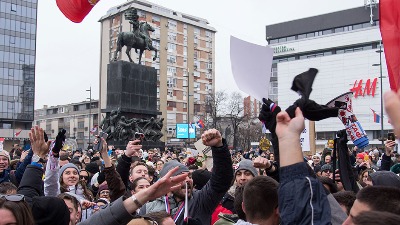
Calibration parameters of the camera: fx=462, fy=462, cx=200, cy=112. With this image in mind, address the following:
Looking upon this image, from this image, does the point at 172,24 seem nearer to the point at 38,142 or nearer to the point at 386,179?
the point at 38,142

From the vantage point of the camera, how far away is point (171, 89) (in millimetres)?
78375

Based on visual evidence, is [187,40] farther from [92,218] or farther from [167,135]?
[92,218]

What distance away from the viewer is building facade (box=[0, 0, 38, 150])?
73.1m

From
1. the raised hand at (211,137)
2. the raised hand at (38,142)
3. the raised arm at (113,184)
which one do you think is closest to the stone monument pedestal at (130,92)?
the raised arm at (113,184)

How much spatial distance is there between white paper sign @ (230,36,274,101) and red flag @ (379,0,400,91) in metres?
1.43

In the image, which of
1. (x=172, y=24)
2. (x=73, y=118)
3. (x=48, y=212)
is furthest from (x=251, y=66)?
(x=73, y=118)

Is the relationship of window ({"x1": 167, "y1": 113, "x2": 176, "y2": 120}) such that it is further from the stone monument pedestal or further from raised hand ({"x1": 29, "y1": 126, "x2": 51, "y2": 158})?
raised hand ({"x1": 29, "y1": 126, "x2": 51, "y2": 158})

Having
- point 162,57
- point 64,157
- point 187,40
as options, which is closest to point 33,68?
point 162,57

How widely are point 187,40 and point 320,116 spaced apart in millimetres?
80059

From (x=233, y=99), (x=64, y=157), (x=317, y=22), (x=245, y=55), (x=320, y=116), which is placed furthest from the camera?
(x=317, y=22)

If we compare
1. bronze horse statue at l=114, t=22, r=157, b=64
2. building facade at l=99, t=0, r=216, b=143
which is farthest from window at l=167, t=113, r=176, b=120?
bronze horse statue at l=114, t=22, r=157, b=64

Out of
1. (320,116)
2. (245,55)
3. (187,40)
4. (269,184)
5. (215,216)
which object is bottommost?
(215,216)

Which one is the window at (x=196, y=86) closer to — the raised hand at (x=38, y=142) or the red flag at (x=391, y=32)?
the red flag at (x=391, y=32)

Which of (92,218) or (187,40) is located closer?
(92,218)
